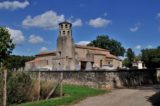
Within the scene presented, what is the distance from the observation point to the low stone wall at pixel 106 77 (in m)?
30.0

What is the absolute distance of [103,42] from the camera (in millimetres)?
122625

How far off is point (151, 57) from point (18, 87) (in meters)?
63.1

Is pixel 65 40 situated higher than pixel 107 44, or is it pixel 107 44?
pixel 107 44

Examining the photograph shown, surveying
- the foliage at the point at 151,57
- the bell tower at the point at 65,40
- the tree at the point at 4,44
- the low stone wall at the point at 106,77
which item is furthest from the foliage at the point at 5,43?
the foliage at the point at 151,57

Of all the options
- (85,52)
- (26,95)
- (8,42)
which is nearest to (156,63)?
(85,52)

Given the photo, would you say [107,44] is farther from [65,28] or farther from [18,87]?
[18,87]

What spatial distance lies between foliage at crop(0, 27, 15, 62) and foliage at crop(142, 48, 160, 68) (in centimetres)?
3738

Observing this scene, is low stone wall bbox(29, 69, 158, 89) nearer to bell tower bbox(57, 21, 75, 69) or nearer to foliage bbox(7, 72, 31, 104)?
foliage bbox(7, 72, 31, 104)

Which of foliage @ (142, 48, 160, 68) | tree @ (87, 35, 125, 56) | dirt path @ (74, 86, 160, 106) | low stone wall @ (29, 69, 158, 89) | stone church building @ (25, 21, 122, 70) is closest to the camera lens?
dirt path @ (74, 86, 160, 106)

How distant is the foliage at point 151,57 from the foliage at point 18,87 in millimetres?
57500

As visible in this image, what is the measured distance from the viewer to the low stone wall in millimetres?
30031

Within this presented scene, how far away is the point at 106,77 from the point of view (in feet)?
98.6

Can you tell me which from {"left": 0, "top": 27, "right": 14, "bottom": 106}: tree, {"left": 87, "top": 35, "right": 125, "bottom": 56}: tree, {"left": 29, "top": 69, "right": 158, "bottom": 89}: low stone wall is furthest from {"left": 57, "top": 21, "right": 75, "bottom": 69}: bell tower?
{"left": 87, "top": 35, "right": 125, "bottom": 56}: tree

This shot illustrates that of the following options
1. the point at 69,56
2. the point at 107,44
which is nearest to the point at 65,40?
the point at 69,56
